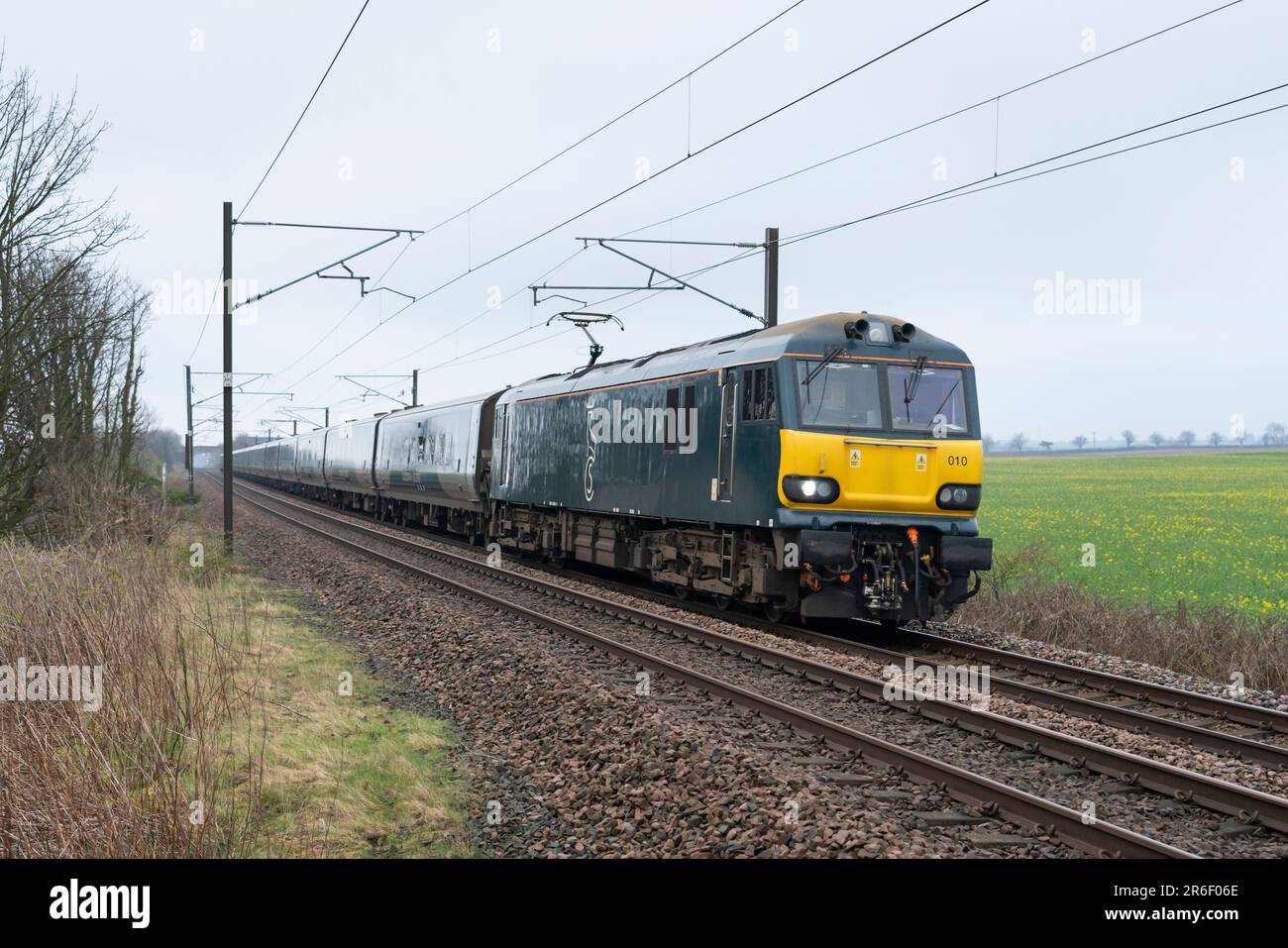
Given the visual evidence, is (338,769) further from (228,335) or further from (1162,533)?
(1162,533)

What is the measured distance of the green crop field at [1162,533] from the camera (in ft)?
63.8

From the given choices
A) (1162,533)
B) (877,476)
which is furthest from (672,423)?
(1162,533)

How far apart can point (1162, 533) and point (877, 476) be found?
19.9 m

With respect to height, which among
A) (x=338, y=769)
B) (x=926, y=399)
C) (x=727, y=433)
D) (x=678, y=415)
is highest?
(x=926, y=399)

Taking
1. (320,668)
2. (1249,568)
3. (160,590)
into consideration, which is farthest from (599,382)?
(1249,568)

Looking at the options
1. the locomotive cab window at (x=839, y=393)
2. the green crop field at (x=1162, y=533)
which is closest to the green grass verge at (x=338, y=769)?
the locomotive cab window at (x=839, y=393)

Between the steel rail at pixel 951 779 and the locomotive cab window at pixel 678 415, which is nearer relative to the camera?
the steel rail at pixel 951 779

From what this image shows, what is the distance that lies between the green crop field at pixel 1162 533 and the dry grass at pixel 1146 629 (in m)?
1.26

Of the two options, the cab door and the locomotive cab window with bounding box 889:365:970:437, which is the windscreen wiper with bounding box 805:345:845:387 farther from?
the cab door

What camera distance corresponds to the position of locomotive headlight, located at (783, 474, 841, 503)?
12648 millimetres

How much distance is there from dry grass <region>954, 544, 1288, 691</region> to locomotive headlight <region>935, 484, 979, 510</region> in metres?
2.95

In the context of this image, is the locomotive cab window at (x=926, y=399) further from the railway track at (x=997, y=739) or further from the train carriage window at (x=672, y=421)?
the train carriage window at (x=672, y=421)

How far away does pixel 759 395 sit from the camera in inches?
→ 526
